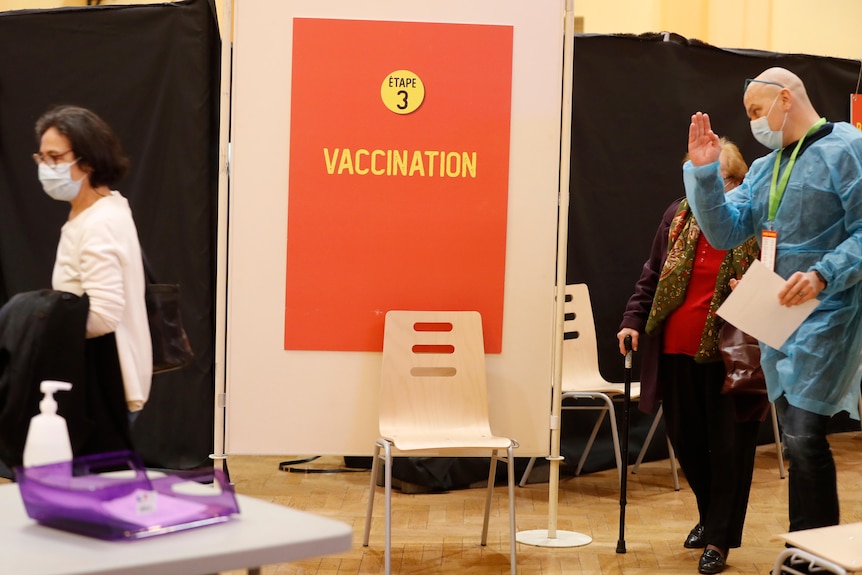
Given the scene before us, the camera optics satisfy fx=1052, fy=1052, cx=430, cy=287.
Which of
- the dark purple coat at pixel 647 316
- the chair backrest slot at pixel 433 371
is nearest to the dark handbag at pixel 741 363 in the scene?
the dark purple coat at pixel 647 316

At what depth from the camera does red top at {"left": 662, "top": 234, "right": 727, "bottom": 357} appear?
144 inches

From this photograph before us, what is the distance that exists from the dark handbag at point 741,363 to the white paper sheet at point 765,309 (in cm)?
53

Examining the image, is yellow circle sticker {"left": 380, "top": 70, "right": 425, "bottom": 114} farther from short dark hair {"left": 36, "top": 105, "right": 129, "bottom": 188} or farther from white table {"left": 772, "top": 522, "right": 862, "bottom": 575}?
white table {"left": 772, "top": 522, "right": 862, "bottom": 575}

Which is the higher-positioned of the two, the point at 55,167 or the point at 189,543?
the point at 55,167

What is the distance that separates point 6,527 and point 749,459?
2.70m

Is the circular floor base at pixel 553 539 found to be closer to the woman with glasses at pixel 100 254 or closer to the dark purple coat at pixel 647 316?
the dark purple coat at pixel 647 316

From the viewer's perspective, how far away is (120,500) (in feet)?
5.19

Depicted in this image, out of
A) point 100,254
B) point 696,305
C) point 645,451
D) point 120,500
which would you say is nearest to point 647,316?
point 696,305

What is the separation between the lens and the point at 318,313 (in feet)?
12.5

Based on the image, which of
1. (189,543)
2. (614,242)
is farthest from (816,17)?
(189,543)

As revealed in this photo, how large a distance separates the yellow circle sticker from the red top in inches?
44.2

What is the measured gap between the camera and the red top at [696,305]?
366 centimetres

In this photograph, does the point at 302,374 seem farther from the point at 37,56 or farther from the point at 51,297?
the point at 37,56

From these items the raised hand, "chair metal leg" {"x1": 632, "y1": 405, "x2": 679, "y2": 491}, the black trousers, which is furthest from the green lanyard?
"chair metal leg" {"x1": 632, "y1": 405, "x2": 679, "y2": 491}
